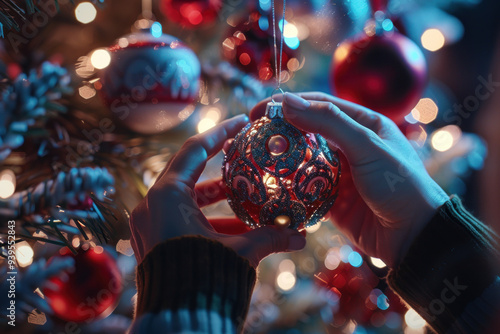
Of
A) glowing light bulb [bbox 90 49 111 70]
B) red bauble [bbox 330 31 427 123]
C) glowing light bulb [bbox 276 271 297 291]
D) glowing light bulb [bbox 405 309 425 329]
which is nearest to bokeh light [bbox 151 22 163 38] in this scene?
glowing light bulb [bbox 90 49 111 70]

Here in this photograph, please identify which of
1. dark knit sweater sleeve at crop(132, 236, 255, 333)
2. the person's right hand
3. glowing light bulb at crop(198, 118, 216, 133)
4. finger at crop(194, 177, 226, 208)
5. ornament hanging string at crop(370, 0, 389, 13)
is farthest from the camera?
glowing light bulb at crop(198, 118, 216, 133)

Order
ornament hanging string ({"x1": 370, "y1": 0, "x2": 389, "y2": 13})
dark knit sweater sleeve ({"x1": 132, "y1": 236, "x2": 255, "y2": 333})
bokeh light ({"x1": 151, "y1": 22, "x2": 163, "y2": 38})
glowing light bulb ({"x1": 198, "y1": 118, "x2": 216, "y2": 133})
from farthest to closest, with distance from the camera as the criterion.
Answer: glowing light bulb ({"x1": 198, "y1": 118, "x2": 216, "y2": 133}) < ornament hanging string ({"x1": 370, "y1": 0, "x2": 389, "y2": 13}) < bokeh light ({"x1": 151, "y1": 22, "x2": 163, "y2": 38}) < dark knit sweater sleeve ({"x1": 132, "y1": 236, "x2": 255, "y2": 333})

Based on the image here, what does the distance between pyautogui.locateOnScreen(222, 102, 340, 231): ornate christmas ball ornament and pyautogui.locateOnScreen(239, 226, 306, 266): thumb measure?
0.08ft

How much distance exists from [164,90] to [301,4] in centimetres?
64

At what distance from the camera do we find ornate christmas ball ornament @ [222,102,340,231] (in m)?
0.94

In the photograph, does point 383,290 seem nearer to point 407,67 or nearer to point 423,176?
point 423,176

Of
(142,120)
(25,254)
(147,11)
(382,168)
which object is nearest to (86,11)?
(147,11)

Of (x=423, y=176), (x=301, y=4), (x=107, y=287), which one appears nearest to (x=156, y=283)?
(x=107, y=287)

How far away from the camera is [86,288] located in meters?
1.19

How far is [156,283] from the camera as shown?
836 millimetres

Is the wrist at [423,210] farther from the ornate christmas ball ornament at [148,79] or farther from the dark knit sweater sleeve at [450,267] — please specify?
the ornate christmas ball ornament at [148,79]

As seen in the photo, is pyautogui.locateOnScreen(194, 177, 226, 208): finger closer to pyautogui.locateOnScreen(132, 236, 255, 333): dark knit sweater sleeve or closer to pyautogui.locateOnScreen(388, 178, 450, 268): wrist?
pyautogui.locateOnScreen(132, 236, 255, 333): dark knit sweater sleeve

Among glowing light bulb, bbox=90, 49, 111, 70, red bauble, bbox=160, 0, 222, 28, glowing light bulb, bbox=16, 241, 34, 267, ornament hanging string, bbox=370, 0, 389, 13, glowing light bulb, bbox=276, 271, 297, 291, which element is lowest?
glowing light bulb, bbox=276, 271, 297, 291

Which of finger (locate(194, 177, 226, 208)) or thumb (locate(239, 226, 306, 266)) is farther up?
thumb (locate(239, 226, 306, 266))
